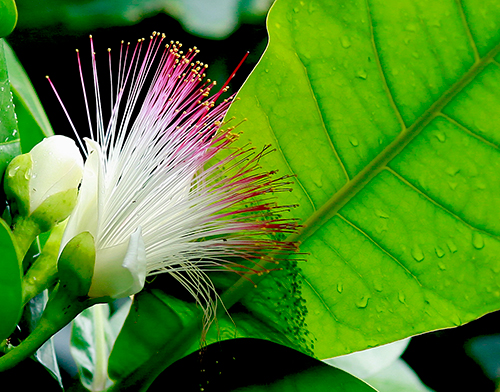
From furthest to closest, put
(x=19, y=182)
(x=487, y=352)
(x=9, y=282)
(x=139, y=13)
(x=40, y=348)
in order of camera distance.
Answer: (x=139, y=13) < (x=487, y=352) < (x=40, y=348) < (x=19, y=182) < (x=9, y=282)

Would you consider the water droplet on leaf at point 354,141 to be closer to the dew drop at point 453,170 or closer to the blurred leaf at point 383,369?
the dew drop at point 453,170

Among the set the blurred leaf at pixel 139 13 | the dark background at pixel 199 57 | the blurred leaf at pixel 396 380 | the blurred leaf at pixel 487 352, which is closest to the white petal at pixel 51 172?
the dark background at pixel 199 57

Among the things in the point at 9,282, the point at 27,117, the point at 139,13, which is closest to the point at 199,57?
the point at 139,13

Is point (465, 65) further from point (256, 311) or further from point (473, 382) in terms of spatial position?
point (473, 382)

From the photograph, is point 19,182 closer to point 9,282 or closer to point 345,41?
point 9,282

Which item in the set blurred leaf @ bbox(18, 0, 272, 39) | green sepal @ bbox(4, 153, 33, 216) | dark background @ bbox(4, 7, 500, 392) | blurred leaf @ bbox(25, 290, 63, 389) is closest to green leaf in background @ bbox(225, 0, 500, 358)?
green sepal @ bbox(4, 153, 33, 216)

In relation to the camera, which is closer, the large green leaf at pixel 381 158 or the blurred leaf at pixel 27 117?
the large green leaf at pixel 381 158

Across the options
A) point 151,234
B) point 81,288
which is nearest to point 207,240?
point 151,234

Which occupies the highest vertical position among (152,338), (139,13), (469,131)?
(139,13)
